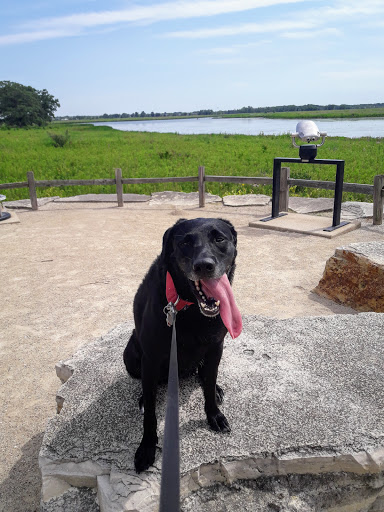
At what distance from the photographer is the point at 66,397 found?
8.93 feet

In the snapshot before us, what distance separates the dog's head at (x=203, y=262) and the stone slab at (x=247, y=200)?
9.31 m

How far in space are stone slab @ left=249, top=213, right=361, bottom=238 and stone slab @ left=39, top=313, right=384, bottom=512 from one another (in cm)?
528

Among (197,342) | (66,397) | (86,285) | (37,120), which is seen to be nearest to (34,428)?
(66,397)

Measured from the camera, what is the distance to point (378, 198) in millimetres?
8672

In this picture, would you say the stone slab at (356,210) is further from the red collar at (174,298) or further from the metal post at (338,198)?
the red collar at (174,298)

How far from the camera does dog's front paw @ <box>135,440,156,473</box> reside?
2112mm

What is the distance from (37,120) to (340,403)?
233ft

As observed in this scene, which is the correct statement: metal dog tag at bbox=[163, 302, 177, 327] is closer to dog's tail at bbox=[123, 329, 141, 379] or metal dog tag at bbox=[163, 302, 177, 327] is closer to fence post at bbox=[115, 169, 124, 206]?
dog's tail at bbox=[123, 329, 141, 379]

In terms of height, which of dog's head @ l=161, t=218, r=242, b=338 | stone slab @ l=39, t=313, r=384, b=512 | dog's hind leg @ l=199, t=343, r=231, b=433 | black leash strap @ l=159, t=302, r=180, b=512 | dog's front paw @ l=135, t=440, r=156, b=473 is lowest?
stone slab @ l=39, t=313, r=384, b=512

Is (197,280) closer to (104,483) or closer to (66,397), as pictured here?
(104,483)

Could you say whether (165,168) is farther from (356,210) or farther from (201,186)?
(356,210)

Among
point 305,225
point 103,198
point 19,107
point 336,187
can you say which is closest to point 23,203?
point 103,198

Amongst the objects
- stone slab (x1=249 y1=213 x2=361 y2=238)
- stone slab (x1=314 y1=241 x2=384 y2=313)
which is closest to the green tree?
stone slab (x1=249 y1=213 x2=361 y2=238)

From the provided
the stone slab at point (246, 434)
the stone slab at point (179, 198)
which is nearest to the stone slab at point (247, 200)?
the stone slab at point (179, 198)
